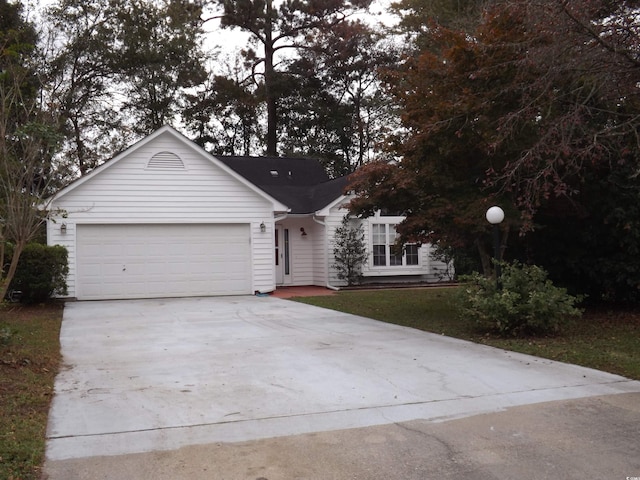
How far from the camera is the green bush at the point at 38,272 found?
42.9 ft

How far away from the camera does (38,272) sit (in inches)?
520

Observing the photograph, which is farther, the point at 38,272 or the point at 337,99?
the point at 337,99

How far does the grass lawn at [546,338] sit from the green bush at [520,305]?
237 millimetres

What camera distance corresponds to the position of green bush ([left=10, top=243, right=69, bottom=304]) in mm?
13086

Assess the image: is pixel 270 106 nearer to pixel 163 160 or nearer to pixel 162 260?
pixel 163 160

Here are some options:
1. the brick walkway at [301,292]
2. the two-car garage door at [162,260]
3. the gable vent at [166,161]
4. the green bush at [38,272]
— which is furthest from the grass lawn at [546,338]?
the green bush at [38,272]

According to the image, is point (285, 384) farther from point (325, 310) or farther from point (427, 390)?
point (325, 310)

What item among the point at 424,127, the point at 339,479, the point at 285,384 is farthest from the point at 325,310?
the point at 339,479

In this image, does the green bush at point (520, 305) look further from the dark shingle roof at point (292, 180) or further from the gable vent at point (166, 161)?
the dark shingle roof at point (292, 180)

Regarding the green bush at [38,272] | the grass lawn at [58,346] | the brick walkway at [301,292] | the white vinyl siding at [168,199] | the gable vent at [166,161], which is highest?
the gable vent at [166,161]

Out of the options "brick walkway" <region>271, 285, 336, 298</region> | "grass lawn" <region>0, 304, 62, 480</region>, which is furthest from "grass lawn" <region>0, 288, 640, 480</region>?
"brick walkway" <region>271, 285, 336, 298</region>

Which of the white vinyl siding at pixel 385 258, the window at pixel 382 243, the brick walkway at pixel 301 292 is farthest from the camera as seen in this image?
the window at pixel 382 243

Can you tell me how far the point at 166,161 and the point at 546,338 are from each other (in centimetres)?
1096

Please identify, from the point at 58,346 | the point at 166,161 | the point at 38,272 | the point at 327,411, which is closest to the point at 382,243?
the point at 166,161
